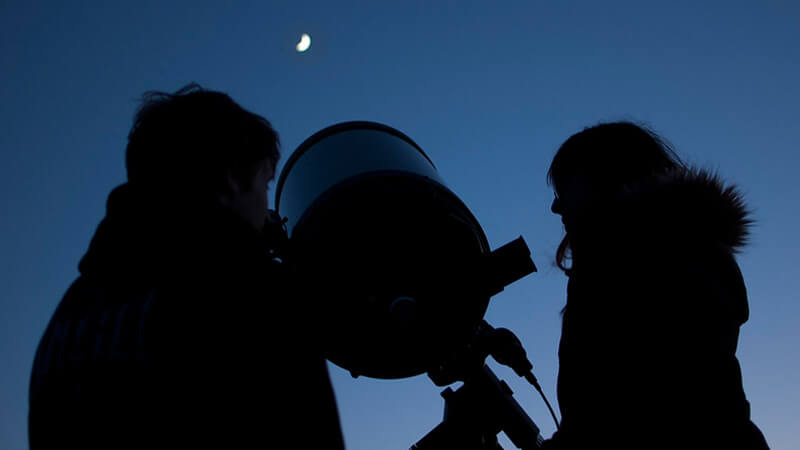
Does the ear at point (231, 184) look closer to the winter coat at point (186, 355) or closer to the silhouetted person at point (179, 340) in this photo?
the silhouetted person at point (179, 340)

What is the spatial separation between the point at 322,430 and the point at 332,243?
1.30 meters

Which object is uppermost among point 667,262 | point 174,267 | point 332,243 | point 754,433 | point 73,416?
point 332,243

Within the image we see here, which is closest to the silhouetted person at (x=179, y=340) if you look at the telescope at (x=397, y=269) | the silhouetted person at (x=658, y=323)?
the telescope at (x=397, y=269)

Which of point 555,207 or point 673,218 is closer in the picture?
point 673,218

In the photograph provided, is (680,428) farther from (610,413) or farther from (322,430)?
(322,430)

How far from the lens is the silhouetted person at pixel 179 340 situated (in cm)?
118

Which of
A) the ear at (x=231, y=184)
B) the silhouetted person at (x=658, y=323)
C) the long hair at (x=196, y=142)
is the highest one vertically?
the long hair at (x=196, y=142)

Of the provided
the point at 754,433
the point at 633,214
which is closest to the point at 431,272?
the point at 633,214

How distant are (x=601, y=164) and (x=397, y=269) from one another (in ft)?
3.56

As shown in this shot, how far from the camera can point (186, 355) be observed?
1.21 metres

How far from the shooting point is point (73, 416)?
4.22 ft

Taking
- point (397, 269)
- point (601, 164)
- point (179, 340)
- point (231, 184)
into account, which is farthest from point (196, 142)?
point (601, 164)

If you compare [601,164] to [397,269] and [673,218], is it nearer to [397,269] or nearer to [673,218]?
[673,218]

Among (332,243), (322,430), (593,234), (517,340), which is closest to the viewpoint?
(322,430)
